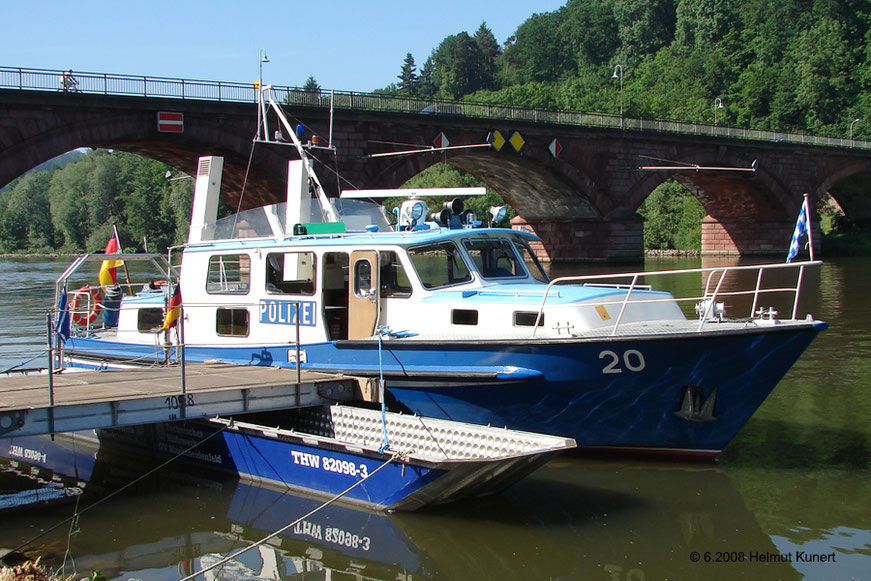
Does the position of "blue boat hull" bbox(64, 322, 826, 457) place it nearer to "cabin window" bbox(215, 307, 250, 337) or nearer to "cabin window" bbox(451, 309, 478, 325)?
"cabin window" bbox(451, 309, 478, 325)

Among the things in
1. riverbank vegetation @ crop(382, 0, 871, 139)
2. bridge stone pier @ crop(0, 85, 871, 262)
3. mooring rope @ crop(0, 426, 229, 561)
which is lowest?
mooring rope @ crop(0, 426, 229, 561)

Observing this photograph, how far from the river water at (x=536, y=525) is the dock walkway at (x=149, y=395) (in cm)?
111

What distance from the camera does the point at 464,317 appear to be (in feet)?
39.0

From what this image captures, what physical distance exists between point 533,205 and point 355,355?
4473 cm

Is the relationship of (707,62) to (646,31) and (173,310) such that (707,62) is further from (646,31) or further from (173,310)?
(173,310)

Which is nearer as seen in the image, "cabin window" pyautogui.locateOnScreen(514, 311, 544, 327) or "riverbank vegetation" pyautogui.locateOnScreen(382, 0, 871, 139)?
"cabin window" pyautogui.locateOnScreen(514, 311, 544, 327)

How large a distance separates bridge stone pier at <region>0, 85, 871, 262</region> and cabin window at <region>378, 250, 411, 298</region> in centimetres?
1015

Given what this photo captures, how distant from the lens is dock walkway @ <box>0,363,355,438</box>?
9734mm

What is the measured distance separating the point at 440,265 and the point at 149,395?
4241 millimetres

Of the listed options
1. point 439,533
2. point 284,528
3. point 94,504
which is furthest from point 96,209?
point 439,533

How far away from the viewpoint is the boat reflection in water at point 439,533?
878 cm

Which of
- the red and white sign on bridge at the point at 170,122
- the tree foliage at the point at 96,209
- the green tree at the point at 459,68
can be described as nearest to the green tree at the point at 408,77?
the green tree at the point at 459,68

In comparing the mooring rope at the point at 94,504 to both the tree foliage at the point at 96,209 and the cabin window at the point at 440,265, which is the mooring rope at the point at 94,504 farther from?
the tree foliage at the point at 96,209

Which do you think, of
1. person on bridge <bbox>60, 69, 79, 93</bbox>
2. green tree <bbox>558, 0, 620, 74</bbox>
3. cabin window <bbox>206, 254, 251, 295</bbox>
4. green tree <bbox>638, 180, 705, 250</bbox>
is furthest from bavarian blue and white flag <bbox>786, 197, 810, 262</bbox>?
green tree <bbox>558, 0, 620, 74</bbox>
